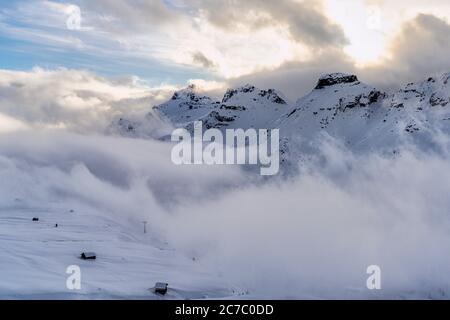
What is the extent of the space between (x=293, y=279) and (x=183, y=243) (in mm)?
52059

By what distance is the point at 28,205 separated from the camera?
95.7 m

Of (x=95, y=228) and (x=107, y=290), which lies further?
(x=95, y=228)

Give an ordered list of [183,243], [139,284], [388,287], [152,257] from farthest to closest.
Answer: [183,243] < [388,287] < [152,257] < [139,284]

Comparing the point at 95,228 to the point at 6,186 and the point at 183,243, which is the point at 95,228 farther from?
the point at 183,243

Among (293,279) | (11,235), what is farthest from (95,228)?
(293,279)

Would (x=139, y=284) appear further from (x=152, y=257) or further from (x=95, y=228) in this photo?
(x=95, y=228)
